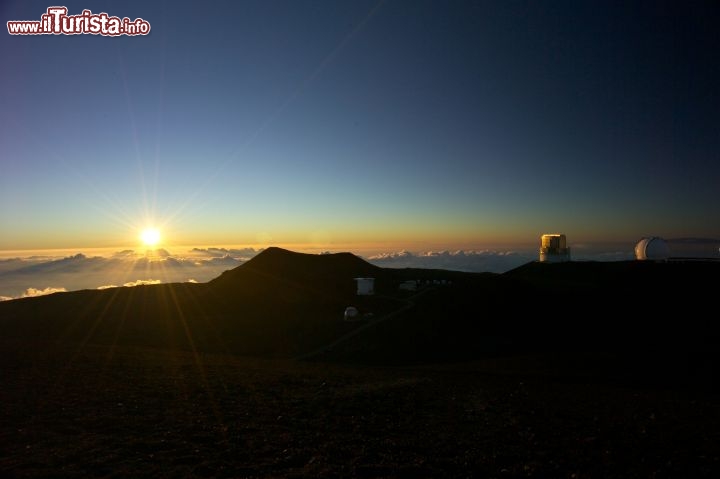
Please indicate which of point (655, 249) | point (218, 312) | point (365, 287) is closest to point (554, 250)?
point (655, 249)

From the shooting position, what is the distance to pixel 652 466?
11.9 metres

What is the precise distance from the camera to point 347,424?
16641 millimetres

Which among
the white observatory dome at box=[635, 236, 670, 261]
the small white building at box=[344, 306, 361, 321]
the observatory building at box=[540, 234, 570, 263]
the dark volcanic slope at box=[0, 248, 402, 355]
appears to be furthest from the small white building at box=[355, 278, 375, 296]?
the white observatory dome at box=[635, 236, 670, 261]

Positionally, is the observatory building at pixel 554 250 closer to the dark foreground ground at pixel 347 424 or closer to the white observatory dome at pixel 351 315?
the white observatory dome at pixel 351 315

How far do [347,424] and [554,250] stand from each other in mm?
64255

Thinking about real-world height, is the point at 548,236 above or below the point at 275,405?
above

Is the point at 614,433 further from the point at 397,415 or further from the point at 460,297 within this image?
the point at 460,297

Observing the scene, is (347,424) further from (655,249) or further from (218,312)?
(655,249)

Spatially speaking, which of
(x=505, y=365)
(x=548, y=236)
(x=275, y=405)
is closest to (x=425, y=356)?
(x=505, y=365)

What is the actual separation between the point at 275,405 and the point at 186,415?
3.67 metres

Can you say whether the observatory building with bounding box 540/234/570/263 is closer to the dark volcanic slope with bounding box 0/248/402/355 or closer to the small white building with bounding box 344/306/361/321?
the dark volcanic slope with bounding box 0/248/402/355

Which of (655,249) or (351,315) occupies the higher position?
(655,249)

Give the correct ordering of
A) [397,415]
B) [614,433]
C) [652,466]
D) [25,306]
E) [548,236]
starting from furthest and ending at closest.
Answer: [548,236] < [25,306] < [397,415] < [614,433] < [652,466]

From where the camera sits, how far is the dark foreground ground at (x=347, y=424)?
12328mm
